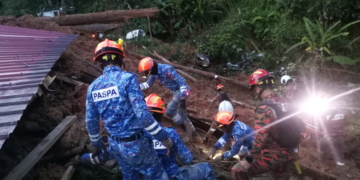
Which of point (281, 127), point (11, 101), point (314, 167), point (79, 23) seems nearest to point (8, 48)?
point (11, 101)

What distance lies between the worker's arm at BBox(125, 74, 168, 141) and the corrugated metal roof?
1134mm

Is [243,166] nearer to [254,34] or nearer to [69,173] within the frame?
[69,173]

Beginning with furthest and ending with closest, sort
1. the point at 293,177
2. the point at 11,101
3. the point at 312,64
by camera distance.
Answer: the point at 312,64 < the point at 293,177 < the point at 11,101

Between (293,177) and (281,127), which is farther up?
(281,127)

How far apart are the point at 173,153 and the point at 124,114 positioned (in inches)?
37.4

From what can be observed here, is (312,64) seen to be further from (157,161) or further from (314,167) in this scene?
(157,161)

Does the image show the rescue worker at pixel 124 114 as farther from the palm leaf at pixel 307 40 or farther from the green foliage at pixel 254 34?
the green foliage at pixel 254 34

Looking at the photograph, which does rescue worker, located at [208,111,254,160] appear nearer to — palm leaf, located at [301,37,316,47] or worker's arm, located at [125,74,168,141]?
worker's arm, located at [125,74,168,141]

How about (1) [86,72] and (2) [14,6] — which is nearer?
(1) [86,72]

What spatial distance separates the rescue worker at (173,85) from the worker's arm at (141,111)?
283 centimetres

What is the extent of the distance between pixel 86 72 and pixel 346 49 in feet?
25.9

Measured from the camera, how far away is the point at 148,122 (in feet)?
11.6

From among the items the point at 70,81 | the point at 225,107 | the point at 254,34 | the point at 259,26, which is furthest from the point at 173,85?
the point at 254,34

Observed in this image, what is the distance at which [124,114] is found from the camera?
366 centimetres
